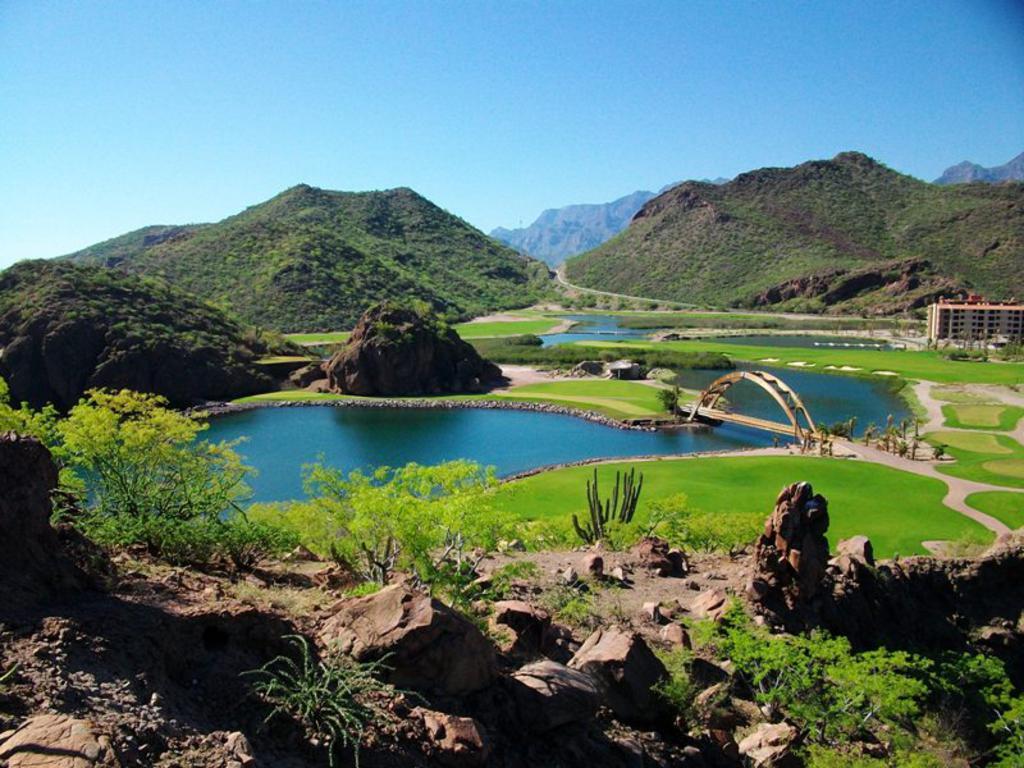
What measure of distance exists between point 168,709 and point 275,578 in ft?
23.3

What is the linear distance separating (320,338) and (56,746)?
125m

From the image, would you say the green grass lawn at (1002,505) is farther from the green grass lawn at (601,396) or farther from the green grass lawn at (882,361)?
the green grass lawn at (882,361)

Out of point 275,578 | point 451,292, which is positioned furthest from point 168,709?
point 451,292

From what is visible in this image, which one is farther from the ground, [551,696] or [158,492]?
[158,492]

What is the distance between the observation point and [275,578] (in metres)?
14.6

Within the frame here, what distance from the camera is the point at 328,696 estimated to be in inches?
339

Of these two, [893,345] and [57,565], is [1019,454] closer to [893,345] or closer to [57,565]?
[57,565]

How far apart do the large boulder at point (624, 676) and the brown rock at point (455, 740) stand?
3.26 meters

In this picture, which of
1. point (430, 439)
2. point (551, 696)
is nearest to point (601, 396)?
point (430, 439)

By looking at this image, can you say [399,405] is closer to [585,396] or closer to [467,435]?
[467,435]

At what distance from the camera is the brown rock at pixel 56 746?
19.7 ft

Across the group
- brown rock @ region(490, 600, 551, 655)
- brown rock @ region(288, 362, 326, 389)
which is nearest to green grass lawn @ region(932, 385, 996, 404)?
brown rock @ region(288, 362, 326, 389)

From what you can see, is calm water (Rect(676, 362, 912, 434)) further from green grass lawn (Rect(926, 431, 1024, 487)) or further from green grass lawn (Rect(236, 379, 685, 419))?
green grass lawn (Rect(236, 379, 685, 419))

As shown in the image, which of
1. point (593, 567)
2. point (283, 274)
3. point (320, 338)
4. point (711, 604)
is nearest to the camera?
point (711, 604)
